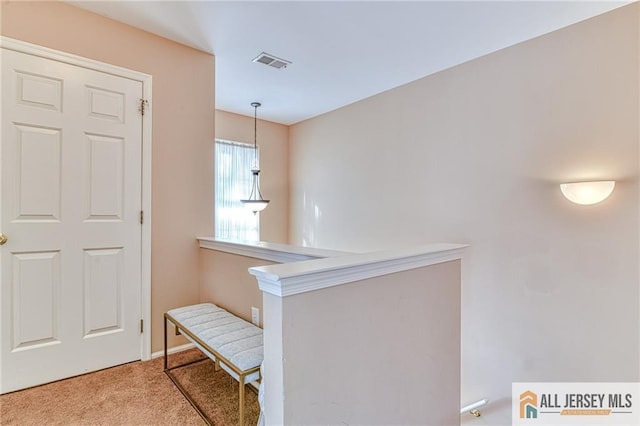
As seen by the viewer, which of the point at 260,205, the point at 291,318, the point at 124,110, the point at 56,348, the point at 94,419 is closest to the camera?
the point at 291,318

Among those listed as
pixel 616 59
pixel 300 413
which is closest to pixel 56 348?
pixel 300 413

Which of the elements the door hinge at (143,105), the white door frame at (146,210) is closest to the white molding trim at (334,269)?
the white door frame at (146,210)

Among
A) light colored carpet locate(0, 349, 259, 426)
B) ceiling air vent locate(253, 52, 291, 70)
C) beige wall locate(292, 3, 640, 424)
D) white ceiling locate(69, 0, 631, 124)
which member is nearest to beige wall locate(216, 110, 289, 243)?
white ceiling locate(69, 0, 631, 124)

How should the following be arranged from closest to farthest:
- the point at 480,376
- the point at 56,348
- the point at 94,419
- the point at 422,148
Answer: the point at 94,419
the point at 56,348
the point at 480,376
the point at 422,148

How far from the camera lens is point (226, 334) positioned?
1764mm

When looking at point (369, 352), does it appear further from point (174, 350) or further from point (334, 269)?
point (174, 350)

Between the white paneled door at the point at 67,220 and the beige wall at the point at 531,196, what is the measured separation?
8.47ft

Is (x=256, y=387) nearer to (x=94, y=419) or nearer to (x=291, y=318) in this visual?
(x=94, y=419)

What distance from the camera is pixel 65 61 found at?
2057 mm

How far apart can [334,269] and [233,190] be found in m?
3.39

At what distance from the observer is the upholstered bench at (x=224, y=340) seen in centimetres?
149

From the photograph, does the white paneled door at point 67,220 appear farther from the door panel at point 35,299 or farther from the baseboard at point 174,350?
the baseboard at point 174,350

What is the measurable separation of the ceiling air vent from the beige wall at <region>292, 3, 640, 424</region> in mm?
1294

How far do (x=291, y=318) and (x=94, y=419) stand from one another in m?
1.39
